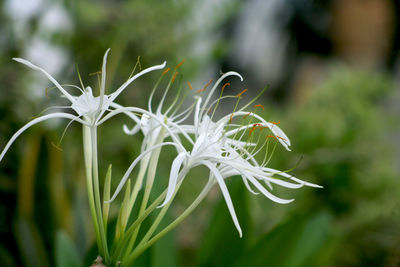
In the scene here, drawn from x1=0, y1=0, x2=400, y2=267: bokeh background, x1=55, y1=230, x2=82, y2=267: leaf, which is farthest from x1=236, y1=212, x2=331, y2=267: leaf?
x1=55, y1=230, x2=82, y2=267: leaf

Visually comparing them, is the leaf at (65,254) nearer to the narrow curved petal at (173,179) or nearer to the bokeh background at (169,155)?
the bokeh background at (169,155)

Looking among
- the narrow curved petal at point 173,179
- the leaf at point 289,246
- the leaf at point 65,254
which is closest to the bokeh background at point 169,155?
the leaf at point 289,246

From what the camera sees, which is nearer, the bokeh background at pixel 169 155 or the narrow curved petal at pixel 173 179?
the narrow curved petal at pixel 173 179

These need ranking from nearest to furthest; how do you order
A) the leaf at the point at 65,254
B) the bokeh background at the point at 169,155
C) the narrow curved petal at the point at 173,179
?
the narrow curved petal at the point at 173,179 → the leaf at the point at 65,254 → the bokeh background at the point at 169,155

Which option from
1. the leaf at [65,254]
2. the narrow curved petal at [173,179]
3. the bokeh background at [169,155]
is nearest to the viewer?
the narrow curved petal at [173,179]

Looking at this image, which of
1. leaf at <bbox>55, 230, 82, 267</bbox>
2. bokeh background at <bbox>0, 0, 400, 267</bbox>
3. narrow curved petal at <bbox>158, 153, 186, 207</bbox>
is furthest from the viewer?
bokeh background at <bbox>0, 0, 400, 267</bbox>

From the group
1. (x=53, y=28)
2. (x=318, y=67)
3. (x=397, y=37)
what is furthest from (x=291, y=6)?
(x=53, y=28)

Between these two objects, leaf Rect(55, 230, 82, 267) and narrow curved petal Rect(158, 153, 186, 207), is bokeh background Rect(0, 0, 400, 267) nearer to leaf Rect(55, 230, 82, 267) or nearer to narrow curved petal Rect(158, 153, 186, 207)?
leaf Rect(55, 230, 82, 267)

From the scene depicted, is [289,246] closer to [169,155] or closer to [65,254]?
[65,254]

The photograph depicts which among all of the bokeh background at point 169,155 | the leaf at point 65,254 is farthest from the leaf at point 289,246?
the leaf at point 65,254

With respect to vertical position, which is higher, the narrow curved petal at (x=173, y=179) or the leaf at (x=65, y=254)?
the narrow curved petal at (x=173, y=179)

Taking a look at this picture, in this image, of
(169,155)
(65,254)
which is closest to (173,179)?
(65,254)
